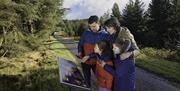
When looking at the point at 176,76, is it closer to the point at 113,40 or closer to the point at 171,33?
the point at 113,40

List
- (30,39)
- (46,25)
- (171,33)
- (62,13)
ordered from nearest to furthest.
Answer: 1. (30,39)
2. (46,25)
3. (171,33)
4. (62,13)

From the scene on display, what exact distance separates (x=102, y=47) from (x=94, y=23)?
3.12 feet

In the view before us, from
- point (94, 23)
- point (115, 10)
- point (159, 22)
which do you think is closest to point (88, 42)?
point (94, 23)

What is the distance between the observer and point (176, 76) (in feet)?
56.9

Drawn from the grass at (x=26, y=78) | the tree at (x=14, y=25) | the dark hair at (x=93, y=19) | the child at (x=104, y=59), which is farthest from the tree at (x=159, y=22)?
the child at (x=104, y=59)

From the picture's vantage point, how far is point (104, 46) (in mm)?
7137

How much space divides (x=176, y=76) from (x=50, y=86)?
252 inches

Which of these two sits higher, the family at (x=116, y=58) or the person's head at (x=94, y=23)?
the person's head at (x=94, y=23)

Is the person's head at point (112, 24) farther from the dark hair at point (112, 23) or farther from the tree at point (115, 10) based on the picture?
the tree at point (115, 10)

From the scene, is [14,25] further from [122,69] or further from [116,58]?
[122,69]

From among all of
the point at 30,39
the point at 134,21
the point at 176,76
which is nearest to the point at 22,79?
the point at 176,76

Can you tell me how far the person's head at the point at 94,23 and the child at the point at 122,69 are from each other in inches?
42.3

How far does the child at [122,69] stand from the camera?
22.3 feet

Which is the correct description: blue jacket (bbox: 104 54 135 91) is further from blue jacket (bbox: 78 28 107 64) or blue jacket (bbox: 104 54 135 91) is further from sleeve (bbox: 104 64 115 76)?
blue jacket (bbox: 78 28 107 64)
